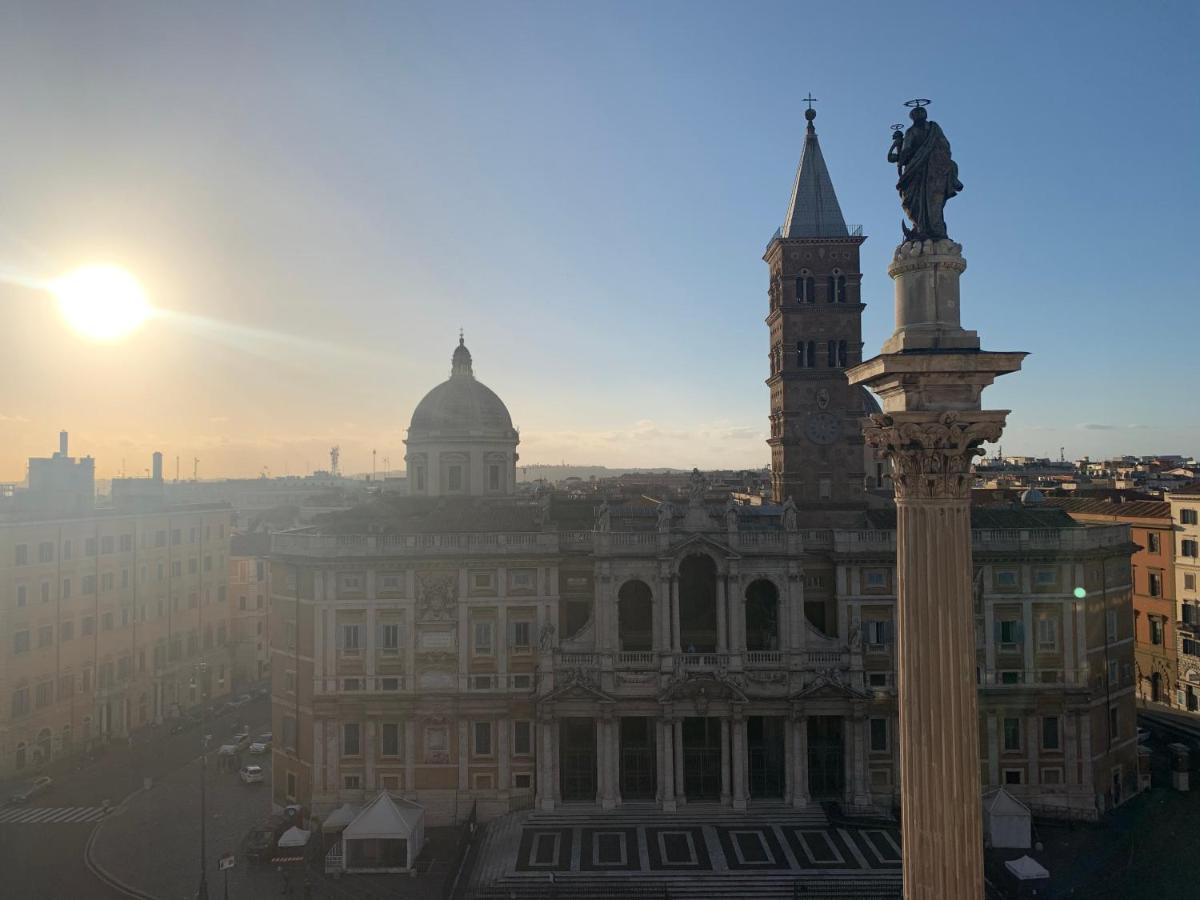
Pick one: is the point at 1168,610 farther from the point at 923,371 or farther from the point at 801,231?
the point at 923,371

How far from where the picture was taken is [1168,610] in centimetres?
5912

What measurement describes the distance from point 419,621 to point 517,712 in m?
6.89

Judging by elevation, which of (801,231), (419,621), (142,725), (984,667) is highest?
(801,231)

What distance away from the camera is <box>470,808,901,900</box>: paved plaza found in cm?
3409

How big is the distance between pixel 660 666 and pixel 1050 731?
66.9 ft

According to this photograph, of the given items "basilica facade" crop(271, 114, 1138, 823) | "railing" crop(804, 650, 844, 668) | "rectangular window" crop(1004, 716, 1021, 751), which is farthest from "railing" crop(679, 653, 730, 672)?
"rectangular window" crop(1004, 716, 1021, 751)

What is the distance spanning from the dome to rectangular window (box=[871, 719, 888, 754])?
3781 cm

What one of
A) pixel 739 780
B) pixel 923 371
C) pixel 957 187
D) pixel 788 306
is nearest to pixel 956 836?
pixel 923 371

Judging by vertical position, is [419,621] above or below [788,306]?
below

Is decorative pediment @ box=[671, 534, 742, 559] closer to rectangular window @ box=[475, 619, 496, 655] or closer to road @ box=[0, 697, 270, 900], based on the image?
rectangular window @ box=[475, 619, 496, 655]

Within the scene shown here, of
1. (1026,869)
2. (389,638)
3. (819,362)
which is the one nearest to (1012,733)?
(1026,869)

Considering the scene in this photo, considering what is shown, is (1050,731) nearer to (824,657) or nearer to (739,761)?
(824,657)

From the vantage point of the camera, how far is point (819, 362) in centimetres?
5247

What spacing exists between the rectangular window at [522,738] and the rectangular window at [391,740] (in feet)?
19.5
